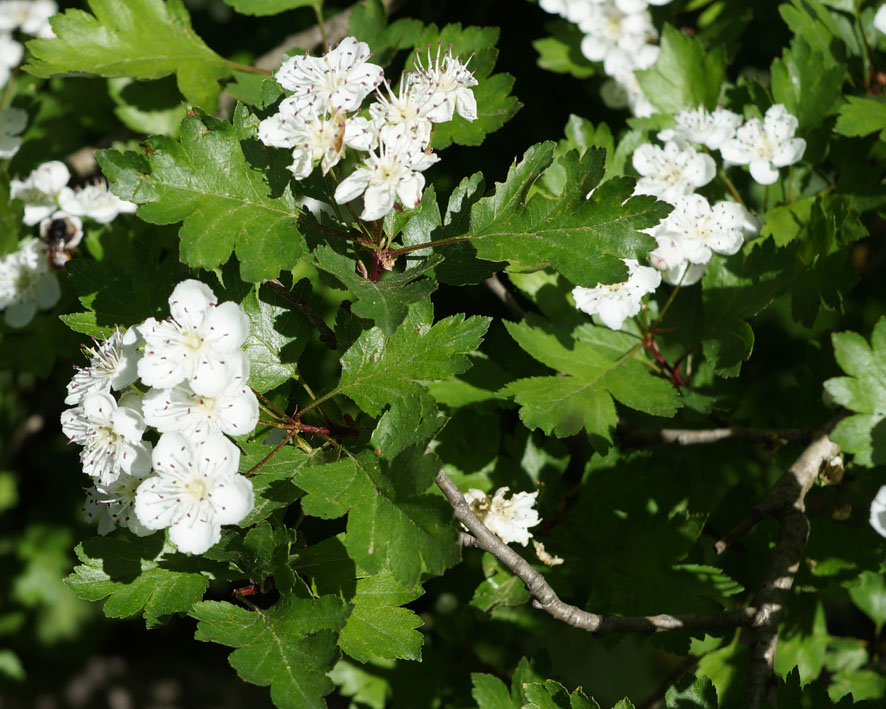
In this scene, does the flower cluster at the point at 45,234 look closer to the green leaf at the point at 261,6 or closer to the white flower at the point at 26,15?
the green leaf at the point at 261,6

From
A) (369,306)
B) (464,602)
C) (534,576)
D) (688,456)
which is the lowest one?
(464,602)

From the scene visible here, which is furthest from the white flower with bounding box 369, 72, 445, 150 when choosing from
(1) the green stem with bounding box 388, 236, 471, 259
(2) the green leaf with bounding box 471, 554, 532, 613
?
(2) the green leaf with bounding box 471, 554, 532, 613

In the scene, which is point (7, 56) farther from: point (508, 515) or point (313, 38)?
point (508, 515)

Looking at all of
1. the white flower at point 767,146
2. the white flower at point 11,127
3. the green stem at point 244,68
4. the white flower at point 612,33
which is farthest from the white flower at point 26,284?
the white flower at point 767,146

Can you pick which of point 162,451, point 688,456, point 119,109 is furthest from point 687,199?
point 119,109

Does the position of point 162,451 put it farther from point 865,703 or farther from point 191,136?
point 865,703

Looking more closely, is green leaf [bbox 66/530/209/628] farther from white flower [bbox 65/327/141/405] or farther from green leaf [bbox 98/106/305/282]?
green leaf [bbox 98/106/305/282]

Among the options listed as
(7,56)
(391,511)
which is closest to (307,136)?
(391,511)
